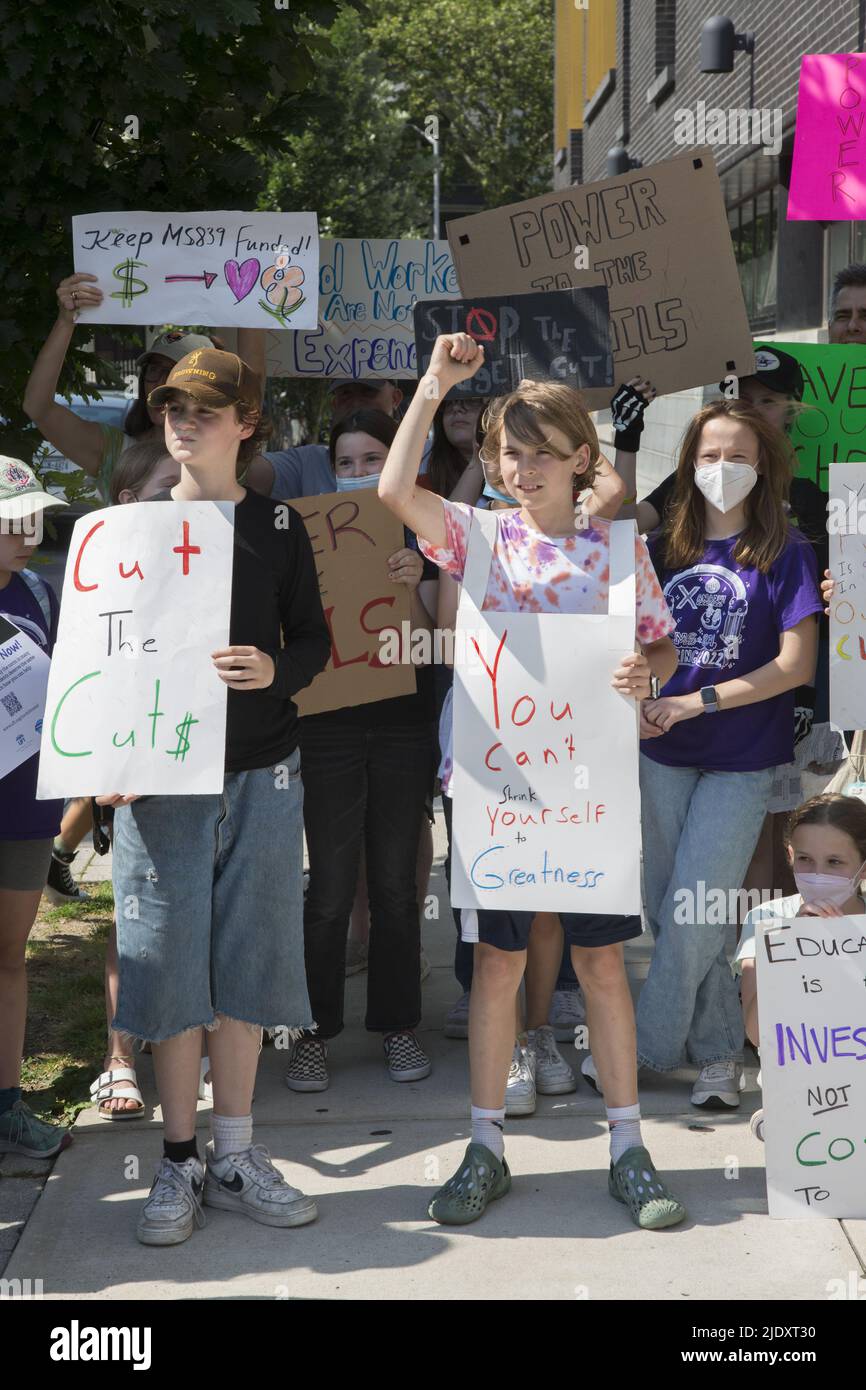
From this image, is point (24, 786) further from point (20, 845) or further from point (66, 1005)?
point (66, 1005)

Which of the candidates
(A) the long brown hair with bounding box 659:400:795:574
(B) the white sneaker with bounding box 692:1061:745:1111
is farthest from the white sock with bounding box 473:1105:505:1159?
(A) the long brown hair with bounding box 659:400:795:574

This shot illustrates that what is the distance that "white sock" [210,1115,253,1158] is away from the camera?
3.70 m

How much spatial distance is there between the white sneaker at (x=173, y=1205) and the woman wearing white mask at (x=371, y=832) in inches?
33.2

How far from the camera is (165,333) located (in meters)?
Result: 4.63

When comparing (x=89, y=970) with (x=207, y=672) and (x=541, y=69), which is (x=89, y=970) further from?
(x=541, y=69)

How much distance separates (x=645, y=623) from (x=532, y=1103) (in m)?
1.42

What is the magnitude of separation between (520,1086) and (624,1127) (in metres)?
0.58

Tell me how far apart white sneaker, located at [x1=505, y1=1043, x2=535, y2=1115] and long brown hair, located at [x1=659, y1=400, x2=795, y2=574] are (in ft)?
4.50

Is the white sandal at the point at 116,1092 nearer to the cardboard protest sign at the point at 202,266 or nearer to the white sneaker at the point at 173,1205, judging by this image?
the white sneaker at the point at 173,1205

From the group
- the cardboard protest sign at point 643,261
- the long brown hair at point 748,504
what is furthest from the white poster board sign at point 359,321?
the long brown hair at point 748,504

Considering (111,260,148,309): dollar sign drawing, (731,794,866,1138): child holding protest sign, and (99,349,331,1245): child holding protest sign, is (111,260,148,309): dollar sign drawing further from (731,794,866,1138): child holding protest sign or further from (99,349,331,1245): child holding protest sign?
(731,794,866,1138): child holding protest sign

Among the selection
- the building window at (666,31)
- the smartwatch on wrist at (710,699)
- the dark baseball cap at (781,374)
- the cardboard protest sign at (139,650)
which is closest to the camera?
the cardboard protest sign at (139,650)

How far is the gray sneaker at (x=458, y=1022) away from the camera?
15.8 feet

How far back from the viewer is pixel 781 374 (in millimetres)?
4562
